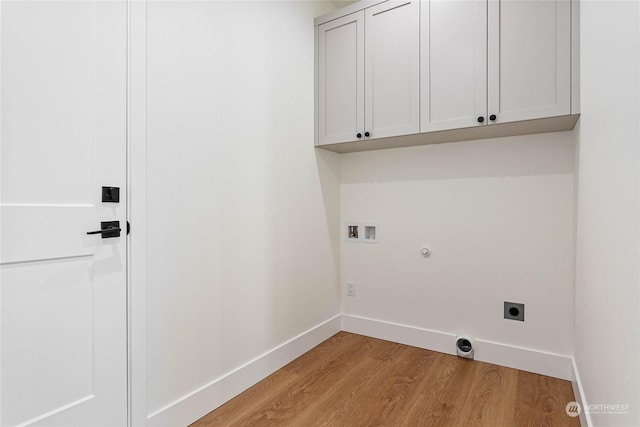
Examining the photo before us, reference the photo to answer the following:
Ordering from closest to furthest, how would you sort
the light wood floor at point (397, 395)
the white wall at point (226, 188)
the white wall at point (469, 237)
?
the white wall at point (226, 188) → the light wood floor at point (397, 395) → the white wall at point (469, 237)

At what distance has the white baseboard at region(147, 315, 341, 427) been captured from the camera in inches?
60.1

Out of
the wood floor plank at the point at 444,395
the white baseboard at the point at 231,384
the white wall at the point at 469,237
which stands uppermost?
the white wall at the point at 469,237

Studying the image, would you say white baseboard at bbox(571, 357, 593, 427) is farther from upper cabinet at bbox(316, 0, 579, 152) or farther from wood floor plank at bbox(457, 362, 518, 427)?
upper cabinet at bbox(316, 0, 579, 152)

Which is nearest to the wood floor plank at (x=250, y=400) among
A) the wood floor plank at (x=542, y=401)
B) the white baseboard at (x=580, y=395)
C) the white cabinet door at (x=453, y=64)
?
the wood floor plank at (x=542, y=401)

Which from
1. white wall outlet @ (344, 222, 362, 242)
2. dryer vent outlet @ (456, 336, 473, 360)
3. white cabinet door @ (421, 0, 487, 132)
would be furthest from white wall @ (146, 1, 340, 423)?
dryer vent outlet @ (456, 336, 473, 360)

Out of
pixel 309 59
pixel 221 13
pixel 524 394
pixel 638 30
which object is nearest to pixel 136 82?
pixel 221 13

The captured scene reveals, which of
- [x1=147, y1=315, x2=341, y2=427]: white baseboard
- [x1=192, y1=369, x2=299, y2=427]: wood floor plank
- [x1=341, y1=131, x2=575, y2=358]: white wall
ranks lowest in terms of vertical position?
[x1=192, y1=369, x2=299, y2=427]: wood floor plank

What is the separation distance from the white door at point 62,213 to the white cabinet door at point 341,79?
137cm

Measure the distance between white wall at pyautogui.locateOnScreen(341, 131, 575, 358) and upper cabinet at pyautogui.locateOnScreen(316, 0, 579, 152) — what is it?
17cm

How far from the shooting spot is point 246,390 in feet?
6.17

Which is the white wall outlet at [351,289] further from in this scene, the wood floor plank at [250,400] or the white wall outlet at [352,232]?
the wood floor plank at [250,400]

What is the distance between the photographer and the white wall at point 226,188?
1.50m

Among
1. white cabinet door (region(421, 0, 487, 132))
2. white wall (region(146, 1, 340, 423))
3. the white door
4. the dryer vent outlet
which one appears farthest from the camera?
the dryer vent outlet

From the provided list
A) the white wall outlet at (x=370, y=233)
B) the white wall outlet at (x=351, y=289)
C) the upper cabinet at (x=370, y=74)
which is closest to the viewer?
the upper cabinet at (x=370, y=74)
